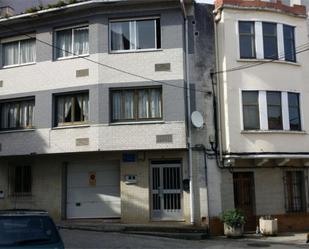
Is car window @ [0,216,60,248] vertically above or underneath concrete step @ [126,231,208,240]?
above

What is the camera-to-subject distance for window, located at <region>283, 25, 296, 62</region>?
66.7ft

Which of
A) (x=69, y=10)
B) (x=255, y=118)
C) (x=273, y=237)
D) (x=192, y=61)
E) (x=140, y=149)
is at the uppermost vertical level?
(x=69, y=10)

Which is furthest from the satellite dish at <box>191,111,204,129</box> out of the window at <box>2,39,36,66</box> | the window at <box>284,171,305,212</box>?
the window at <box>2,39,36,66</box>

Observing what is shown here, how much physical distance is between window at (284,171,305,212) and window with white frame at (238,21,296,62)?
4951mm

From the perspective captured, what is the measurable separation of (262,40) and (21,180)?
11893 millimetres

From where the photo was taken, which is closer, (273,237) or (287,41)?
(273,237)

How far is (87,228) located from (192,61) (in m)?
7.64

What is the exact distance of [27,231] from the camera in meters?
8.17

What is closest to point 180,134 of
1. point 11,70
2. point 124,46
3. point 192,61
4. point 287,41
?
point 192,61

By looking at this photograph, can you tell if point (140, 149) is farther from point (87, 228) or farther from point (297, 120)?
→ point (297, 120)

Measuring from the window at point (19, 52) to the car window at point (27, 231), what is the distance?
13.7 meters

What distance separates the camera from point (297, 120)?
20125 millimetres

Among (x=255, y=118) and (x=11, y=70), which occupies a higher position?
(x=11, y=70)

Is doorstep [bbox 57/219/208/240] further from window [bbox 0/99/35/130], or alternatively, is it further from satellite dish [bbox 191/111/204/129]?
window [bbox 0/99/35/130]
